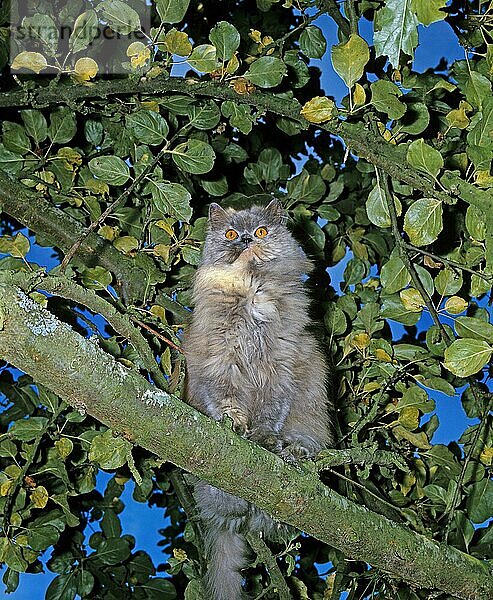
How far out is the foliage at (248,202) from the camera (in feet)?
4.50

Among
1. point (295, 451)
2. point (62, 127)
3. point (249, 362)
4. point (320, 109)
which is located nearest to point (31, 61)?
point (62, 127)

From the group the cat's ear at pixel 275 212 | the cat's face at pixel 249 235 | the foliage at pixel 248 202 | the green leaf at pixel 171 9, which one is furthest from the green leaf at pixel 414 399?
the green leaf at pixel 171 9

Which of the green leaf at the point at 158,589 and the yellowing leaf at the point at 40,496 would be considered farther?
the green leaf at the point at 158,589

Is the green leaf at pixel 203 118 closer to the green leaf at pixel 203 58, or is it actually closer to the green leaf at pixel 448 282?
the green leaf at pixel 203 58

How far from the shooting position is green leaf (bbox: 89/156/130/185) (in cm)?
160

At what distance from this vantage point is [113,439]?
4.45 ft

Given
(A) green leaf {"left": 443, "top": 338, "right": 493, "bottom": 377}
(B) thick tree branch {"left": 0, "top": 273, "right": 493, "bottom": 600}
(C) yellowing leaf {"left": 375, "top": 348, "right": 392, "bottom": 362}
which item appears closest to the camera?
(B) thick tree branch {"left": 0, "top": 273, "right": 493, "bottom": 600}

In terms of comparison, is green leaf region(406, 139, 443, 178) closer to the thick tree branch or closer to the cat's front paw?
the thick tree branch

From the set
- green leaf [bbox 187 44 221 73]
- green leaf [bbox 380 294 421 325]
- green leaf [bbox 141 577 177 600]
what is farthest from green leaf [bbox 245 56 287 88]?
green leaf [bbox 141 577 177 600]

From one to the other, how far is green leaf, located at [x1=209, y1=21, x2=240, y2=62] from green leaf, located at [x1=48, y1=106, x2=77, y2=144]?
1.68 feet

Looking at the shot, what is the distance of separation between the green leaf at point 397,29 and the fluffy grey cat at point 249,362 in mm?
906

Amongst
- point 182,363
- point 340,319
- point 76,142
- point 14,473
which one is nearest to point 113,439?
point 182,363

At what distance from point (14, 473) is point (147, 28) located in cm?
111

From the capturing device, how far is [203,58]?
54.9 inches
